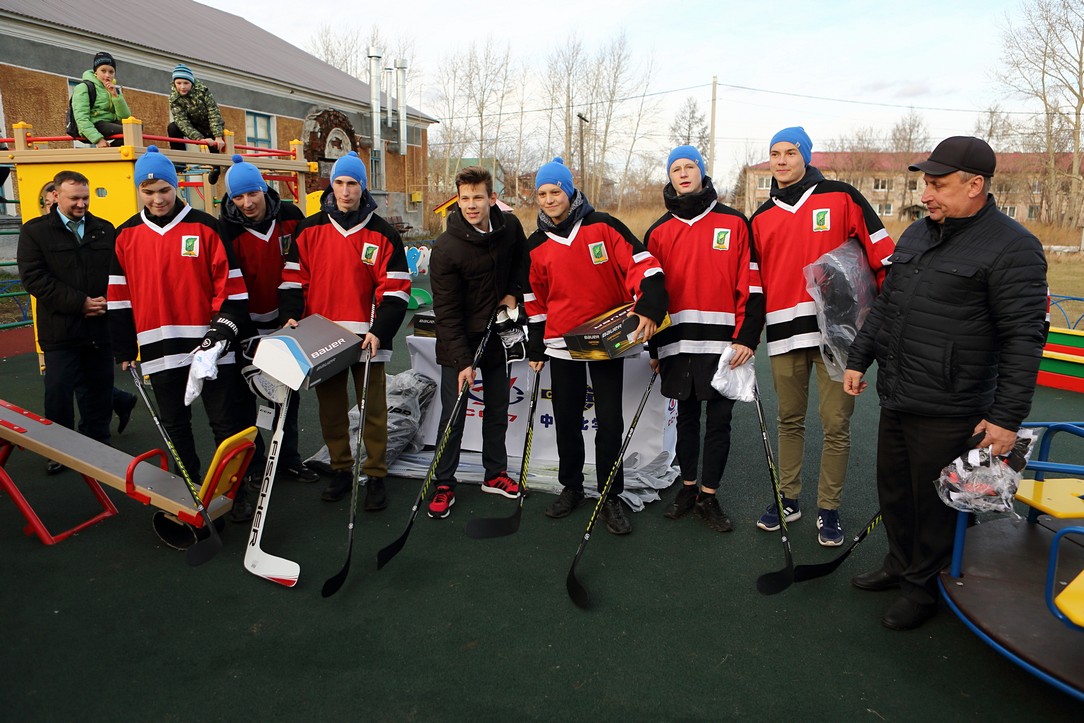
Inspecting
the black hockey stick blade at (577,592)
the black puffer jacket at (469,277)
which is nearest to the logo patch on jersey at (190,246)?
the black puffer jacket at (469,277)

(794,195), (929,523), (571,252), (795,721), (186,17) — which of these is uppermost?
(186,17)

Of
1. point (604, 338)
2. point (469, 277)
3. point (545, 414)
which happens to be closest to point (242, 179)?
point (469, 277)

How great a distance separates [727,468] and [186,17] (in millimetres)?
22706

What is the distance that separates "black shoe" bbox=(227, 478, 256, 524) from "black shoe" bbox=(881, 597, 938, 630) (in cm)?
312

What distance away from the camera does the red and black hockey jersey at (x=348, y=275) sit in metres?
3.67

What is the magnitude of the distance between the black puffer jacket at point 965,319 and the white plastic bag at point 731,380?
676 millimetres

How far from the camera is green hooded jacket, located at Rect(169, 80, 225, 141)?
7.17m

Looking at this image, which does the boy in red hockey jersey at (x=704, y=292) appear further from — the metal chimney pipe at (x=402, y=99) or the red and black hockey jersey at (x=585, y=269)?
the metal chimney pipe at (x=402, y=99)

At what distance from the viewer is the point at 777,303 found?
3346 mm

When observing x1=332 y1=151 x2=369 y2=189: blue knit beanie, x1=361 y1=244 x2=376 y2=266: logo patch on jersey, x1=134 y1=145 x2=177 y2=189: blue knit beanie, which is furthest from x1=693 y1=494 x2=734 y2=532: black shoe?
x1=134 y1=145 x2=177 y2=189: blue knit beanie

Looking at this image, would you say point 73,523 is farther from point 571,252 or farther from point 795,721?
point 795,721

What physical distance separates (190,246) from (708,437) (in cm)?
278

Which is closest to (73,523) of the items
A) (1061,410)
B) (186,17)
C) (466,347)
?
(466,347)

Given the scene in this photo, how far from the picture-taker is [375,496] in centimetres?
387
